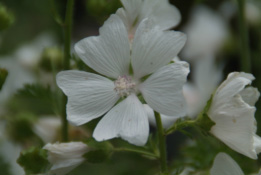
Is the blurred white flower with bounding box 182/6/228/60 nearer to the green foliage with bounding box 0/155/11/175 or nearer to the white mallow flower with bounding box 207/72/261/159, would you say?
the green foliage with bounding box 0/155/11/175

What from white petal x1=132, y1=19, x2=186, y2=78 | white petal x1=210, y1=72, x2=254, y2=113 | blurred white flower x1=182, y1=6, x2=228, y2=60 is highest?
white petal x1=132, y1=19, x2=186, y2=78

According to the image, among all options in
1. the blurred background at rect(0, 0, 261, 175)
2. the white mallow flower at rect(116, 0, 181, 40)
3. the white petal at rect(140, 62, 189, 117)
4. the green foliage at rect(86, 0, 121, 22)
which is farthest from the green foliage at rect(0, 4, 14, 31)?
the white petal at rect(140, 62, 189, 117)

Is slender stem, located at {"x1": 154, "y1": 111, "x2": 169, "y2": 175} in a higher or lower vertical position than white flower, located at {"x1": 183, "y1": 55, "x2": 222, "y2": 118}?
higher

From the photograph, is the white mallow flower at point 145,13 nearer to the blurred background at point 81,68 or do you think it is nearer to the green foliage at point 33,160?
the blurred background at point 81,68

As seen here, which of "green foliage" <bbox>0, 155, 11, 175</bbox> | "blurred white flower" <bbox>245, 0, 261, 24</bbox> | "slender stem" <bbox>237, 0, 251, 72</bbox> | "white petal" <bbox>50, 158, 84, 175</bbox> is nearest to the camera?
"white petal" <bbox>50, 158, 84, 175</bbox>

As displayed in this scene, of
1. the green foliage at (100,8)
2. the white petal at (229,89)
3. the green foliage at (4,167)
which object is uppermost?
the green foliage at (100,8)

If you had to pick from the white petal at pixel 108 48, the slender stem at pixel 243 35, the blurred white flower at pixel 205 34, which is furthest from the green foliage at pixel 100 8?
the blurred white flower at pixel 205 34

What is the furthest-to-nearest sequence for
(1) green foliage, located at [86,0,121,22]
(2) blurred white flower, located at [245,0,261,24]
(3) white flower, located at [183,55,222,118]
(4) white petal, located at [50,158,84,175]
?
(2) blurred white flower, located at [245,0,261,24] → (3) white flower, located at [183,55,222,118] → (1) green foliage, located at [86,0,121,22] → (4) white petal, located at [50,158,84,175]
